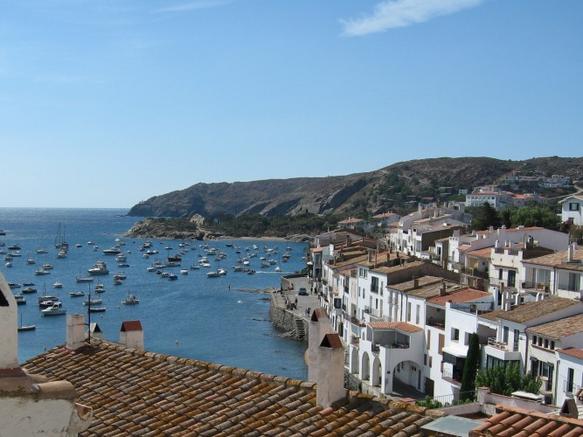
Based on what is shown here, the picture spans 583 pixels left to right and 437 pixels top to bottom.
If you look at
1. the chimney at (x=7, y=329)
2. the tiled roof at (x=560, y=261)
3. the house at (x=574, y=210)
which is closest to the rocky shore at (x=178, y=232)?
the house at (x=574, y=210)

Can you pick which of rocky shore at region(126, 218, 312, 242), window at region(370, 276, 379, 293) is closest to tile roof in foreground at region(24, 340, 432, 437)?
window at region(370, 276, 379, 293)

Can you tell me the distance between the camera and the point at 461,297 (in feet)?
121

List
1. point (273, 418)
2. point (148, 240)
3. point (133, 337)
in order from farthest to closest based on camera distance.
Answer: point (148, 240) → point (133, 337) → point (273, 418)

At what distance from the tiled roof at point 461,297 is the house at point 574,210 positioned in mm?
37781

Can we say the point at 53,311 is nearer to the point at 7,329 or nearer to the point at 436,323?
the point at 436,323

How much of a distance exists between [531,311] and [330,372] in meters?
26.7

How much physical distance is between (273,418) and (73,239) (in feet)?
572

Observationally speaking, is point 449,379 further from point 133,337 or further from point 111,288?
point 111,288

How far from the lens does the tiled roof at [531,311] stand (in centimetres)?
3108

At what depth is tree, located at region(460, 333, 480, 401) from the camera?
31.5 m

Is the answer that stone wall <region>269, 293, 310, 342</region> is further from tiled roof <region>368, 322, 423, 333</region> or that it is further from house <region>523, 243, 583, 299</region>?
house <region>523, 243, 583, 299</region>

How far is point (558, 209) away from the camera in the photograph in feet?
365

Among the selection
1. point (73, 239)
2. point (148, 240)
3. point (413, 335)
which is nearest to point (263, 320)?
point (413, 335)

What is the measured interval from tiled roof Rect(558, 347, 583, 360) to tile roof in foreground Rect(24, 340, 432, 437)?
69.3 feet
